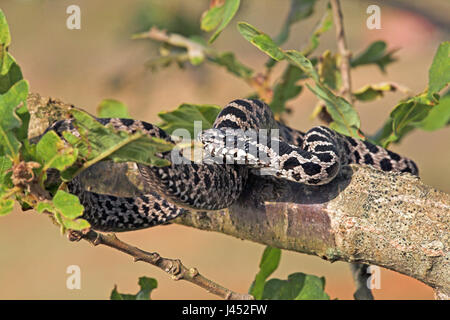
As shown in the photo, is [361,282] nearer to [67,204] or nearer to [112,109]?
[112,109]

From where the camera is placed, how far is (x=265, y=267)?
268cm

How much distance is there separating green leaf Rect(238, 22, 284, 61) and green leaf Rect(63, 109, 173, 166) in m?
0.76

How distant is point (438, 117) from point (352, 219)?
1.09 meters

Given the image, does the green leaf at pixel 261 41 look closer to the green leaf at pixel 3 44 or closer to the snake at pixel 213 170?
the snake at pixel 213 170

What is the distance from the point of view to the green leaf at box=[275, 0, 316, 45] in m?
3.44

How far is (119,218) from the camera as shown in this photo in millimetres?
2594

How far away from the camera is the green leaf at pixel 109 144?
5.12ft

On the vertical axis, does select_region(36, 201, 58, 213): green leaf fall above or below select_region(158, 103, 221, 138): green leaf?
below

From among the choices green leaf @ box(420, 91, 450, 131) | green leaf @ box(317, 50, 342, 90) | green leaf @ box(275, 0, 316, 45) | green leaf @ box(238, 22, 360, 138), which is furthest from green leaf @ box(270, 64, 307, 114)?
green leaf @ box(420, 91, 450, 131)

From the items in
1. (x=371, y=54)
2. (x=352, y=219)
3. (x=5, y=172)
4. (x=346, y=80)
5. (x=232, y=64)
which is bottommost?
(x=5, y=172)

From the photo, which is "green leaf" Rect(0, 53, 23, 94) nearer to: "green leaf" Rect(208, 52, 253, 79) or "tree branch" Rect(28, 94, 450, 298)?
"tree branch" Rect(28, 94, 450, 298)

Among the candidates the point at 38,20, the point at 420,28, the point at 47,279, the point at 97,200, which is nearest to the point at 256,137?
the point at 97,200

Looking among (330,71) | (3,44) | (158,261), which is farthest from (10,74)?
(330,71)

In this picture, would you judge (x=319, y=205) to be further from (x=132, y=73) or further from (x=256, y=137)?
(x=132, y=73)
